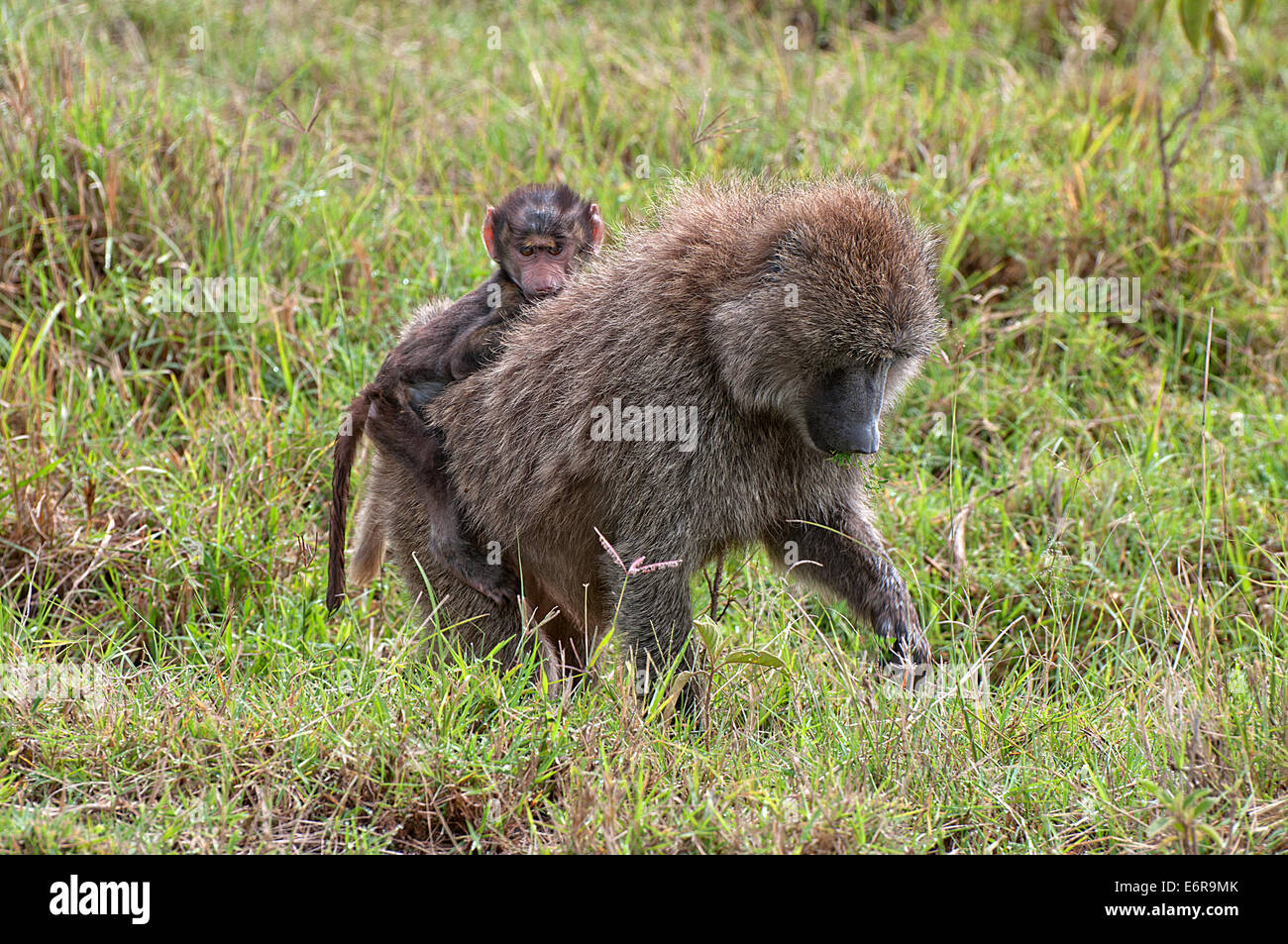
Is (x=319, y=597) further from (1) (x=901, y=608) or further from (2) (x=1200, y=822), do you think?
(2) (x=1200, y=822)

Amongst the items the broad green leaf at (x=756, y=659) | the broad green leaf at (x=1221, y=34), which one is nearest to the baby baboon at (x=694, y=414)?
the broad green leaf at (x=756, y=659)

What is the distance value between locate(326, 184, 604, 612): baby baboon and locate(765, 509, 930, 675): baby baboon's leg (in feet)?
2.28

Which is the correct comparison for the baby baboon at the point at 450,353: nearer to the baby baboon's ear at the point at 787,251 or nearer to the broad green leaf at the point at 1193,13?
the baby baboon's ear at the point at 787,251

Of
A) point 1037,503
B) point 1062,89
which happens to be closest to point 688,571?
point 1037,503

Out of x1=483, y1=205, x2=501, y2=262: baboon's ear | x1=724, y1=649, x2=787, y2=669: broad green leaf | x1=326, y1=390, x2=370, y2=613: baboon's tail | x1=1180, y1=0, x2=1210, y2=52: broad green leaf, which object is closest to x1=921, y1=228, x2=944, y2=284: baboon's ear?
x1=724, y1=649, x2=787, y2=669: broad green leaf

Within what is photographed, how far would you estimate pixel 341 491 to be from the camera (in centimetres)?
350

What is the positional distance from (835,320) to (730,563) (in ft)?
2.88

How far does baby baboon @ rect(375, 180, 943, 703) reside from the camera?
2943 mm

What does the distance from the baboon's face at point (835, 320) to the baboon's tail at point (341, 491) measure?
106 centimetres

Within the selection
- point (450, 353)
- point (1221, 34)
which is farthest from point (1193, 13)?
point (450, 353)

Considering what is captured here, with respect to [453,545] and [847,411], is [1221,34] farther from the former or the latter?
[453,545]

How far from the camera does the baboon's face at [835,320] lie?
291 cm

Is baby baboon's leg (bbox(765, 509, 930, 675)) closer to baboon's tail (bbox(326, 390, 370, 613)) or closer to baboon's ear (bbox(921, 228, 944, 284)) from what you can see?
baboon's ear (bbox(921, 228, 944, 284))

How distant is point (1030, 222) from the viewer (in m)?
5.27
